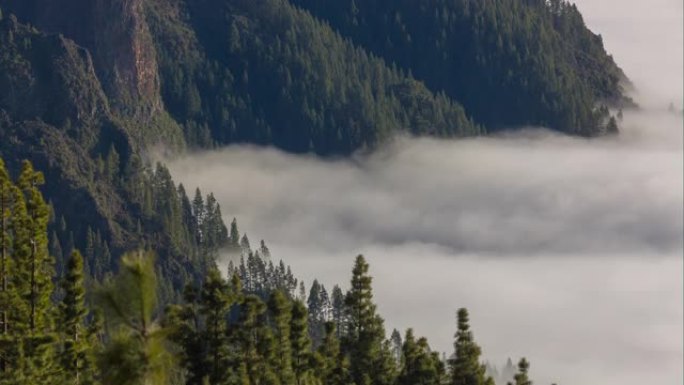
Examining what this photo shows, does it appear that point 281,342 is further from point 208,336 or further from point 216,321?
point 216,321

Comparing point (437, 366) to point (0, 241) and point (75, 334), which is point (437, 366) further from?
point (0, 241)

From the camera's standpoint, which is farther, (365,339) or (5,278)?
(365,339)

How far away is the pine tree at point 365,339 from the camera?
529 feet

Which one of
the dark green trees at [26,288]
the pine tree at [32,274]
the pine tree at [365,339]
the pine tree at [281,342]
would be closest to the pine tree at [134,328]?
the dark green trees at [26,288]

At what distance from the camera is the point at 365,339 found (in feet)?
531

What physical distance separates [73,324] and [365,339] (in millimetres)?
34487

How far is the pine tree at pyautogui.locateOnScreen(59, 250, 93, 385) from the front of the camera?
13000 cm

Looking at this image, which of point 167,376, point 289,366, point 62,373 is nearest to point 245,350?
point 289,366

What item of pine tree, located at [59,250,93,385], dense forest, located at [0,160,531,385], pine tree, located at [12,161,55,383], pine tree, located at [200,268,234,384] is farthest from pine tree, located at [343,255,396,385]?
pine tree, located at [12,161,55,383]

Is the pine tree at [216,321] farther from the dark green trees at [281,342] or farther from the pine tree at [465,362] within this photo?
the pine tree at [465,362]

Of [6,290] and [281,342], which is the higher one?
[281,342]

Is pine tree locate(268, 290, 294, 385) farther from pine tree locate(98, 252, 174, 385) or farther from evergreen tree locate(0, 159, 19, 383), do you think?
pine tree locate(98, 252, 174, 385)

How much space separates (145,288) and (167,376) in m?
3.32

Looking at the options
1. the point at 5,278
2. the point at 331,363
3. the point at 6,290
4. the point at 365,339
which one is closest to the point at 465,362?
the point at 331,363
